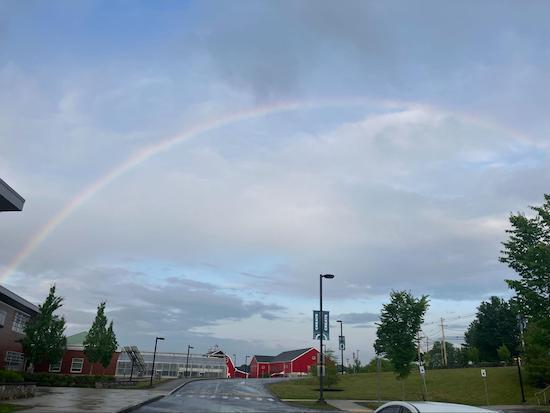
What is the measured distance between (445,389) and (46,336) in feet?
136

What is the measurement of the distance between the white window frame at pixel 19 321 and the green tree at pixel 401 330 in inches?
1541

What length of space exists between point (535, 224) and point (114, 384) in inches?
1632

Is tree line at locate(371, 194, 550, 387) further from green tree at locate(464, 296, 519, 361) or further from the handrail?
green tree at locate(464, 296, 519, 361)

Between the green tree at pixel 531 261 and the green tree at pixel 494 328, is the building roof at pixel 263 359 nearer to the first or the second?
the green tree at pixel 494 328

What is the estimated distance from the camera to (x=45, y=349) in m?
47.1

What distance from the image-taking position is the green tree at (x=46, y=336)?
46.9 m

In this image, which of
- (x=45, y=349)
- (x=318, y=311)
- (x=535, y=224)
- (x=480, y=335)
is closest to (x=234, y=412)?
(x=318, y=311)

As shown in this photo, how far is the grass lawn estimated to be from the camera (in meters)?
39.3

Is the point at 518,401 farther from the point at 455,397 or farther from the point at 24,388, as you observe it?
the point at 24,388

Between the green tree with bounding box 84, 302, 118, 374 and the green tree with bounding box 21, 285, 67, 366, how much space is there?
24.4 feet

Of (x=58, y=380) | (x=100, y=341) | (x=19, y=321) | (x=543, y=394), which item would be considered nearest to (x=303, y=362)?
(x=100, y=341)

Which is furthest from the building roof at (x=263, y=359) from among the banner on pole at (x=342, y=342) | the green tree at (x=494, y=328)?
the banner on pole at (x=342, y=342)

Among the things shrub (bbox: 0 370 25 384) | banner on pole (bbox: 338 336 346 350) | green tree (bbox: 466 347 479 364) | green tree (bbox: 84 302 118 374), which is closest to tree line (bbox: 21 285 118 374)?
green tree (bbox: 84 302 118 374)

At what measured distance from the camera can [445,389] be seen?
145 ft
